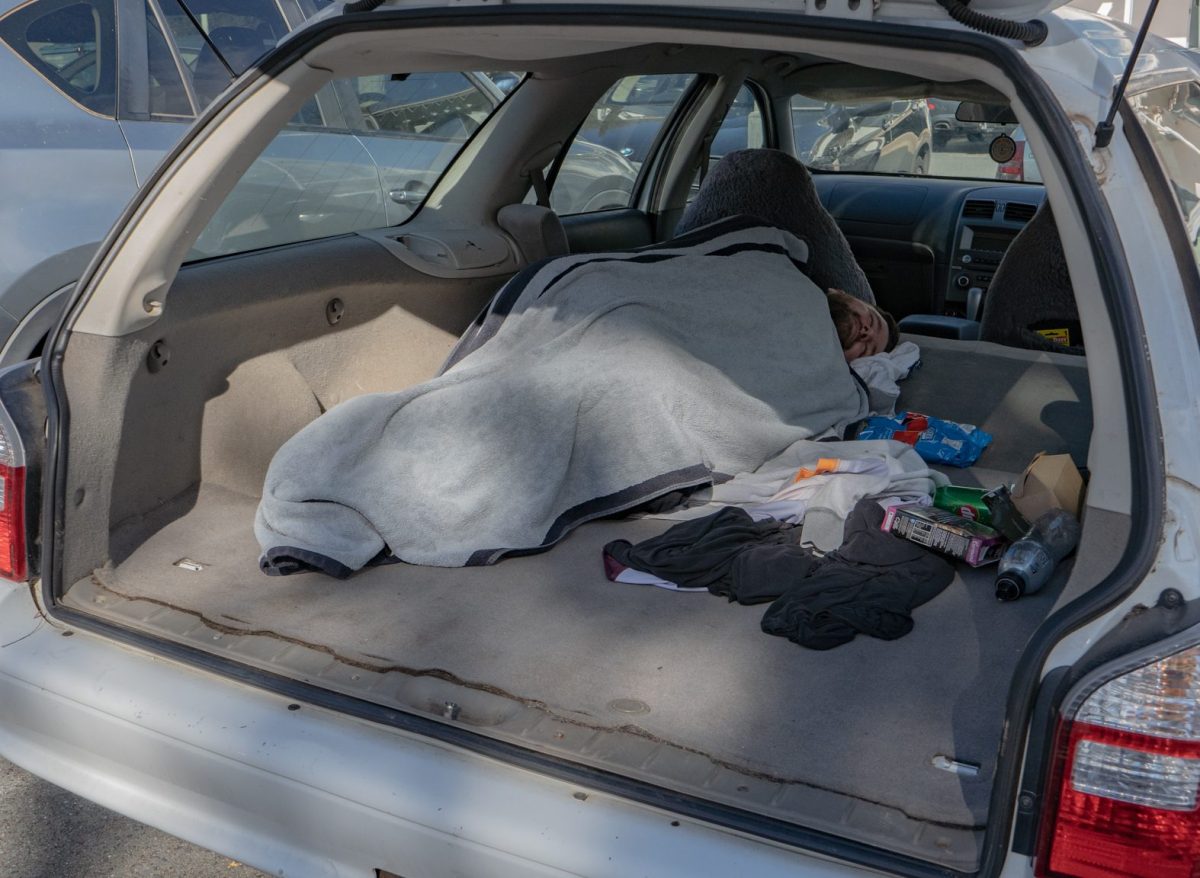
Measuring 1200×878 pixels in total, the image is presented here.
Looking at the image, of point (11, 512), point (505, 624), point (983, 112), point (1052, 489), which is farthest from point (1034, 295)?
point (11, 512)

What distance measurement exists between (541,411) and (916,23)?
4.52 feet

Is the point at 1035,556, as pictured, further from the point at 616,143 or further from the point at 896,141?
the point at 896,141

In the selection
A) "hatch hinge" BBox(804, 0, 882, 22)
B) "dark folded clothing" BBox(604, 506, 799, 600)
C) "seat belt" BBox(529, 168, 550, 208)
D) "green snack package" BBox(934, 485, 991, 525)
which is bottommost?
"dark folded clothing" BBox(604, 506, 799, 600)

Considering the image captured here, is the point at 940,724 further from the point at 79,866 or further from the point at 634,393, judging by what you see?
the point at 79,866

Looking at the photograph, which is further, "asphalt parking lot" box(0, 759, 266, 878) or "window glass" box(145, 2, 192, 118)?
"window glass" box(145, 2, 192, 118)

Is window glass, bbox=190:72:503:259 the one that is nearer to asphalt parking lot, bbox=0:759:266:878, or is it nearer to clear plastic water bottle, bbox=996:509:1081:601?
asphalt parking lot, bbox=0:759:266:878

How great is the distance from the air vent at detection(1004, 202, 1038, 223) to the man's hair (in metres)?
1.51

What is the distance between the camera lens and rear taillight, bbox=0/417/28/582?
7.06ft

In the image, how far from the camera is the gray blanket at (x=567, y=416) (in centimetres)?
260

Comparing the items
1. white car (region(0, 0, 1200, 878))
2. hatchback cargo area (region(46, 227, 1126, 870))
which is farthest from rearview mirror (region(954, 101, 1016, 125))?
hatchback cargo area (region(46, 227, 1126, 870))

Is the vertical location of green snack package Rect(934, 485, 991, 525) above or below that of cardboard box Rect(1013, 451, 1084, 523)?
below

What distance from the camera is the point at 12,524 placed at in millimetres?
2172

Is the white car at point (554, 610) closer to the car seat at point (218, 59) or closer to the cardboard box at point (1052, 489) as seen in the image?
the cardboard box at point (1052, 489)

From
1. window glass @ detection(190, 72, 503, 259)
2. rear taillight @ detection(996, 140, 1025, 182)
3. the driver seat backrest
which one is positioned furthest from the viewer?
rear taillight @ detection(996, 140, 1025, 182)
